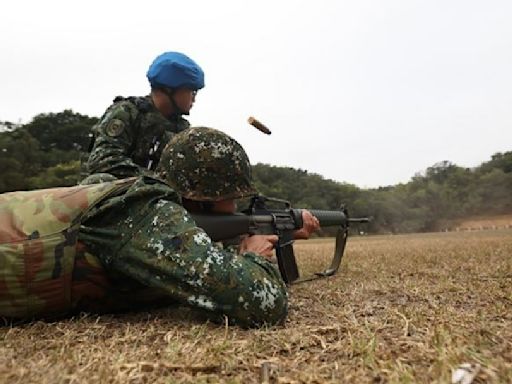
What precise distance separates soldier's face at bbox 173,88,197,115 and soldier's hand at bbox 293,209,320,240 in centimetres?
133

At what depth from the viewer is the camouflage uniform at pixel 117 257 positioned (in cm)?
199

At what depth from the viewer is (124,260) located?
6.88 feet

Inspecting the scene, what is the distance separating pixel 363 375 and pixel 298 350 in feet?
1.06

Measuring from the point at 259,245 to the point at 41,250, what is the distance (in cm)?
101

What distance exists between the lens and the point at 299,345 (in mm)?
1672

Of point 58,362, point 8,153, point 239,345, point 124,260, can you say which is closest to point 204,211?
point 124,260

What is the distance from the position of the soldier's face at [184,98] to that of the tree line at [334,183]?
1713 cm

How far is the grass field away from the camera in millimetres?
1364

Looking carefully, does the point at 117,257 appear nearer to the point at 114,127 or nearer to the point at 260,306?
the point at 260,306

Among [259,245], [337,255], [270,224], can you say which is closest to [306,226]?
[270,224]

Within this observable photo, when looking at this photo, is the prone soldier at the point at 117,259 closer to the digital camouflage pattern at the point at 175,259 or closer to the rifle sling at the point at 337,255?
the digital camouflage pattern at the point at 175,259

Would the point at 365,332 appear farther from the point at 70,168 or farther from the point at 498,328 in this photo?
the point at 70,168

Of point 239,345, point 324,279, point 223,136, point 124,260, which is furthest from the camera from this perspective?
point 324,279

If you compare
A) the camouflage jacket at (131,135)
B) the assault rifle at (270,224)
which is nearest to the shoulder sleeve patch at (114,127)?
the camouflage jacket at (131,135)
